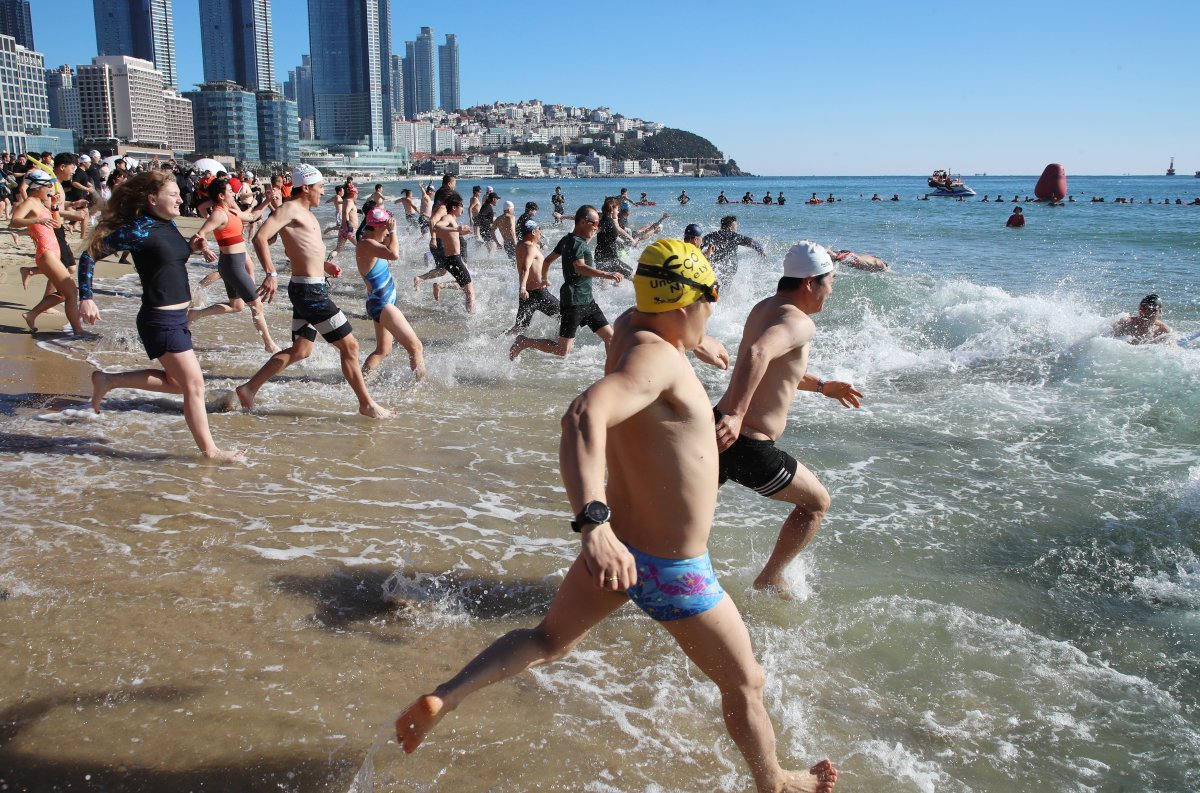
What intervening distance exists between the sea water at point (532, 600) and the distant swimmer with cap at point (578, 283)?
0.90 m

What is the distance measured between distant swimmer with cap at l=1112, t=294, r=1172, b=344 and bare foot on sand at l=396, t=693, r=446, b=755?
987 cm

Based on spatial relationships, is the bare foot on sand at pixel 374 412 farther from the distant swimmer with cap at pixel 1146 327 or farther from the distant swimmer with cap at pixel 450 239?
the distant swimmer with cap at pixel 1146 327

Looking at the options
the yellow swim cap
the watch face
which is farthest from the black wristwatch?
the yellow swim cap

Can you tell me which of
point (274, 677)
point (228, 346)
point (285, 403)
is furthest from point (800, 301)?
point (228, 346)

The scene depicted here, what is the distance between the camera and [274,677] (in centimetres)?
324

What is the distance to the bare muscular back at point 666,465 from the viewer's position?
7.71 ft

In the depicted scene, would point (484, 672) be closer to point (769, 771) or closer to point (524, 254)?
point (769, 771)

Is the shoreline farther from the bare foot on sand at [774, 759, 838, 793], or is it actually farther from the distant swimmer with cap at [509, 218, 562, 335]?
the bare foot on sand at [774, 759, 838, 793]

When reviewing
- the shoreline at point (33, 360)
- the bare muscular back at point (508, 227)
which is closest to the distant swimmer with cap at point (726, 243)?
the bare muscular back at point (508, 227)

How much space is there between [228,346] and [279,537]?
224 inches

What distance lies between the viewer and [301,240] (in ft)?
21.4

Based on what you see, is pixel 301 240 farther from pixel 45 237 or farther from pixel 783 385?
pixel 783 385

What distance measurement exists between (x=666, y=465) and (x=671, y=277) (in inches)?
20.7

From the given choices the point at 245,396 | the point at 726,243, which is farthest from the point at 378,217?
the point at 726,243
